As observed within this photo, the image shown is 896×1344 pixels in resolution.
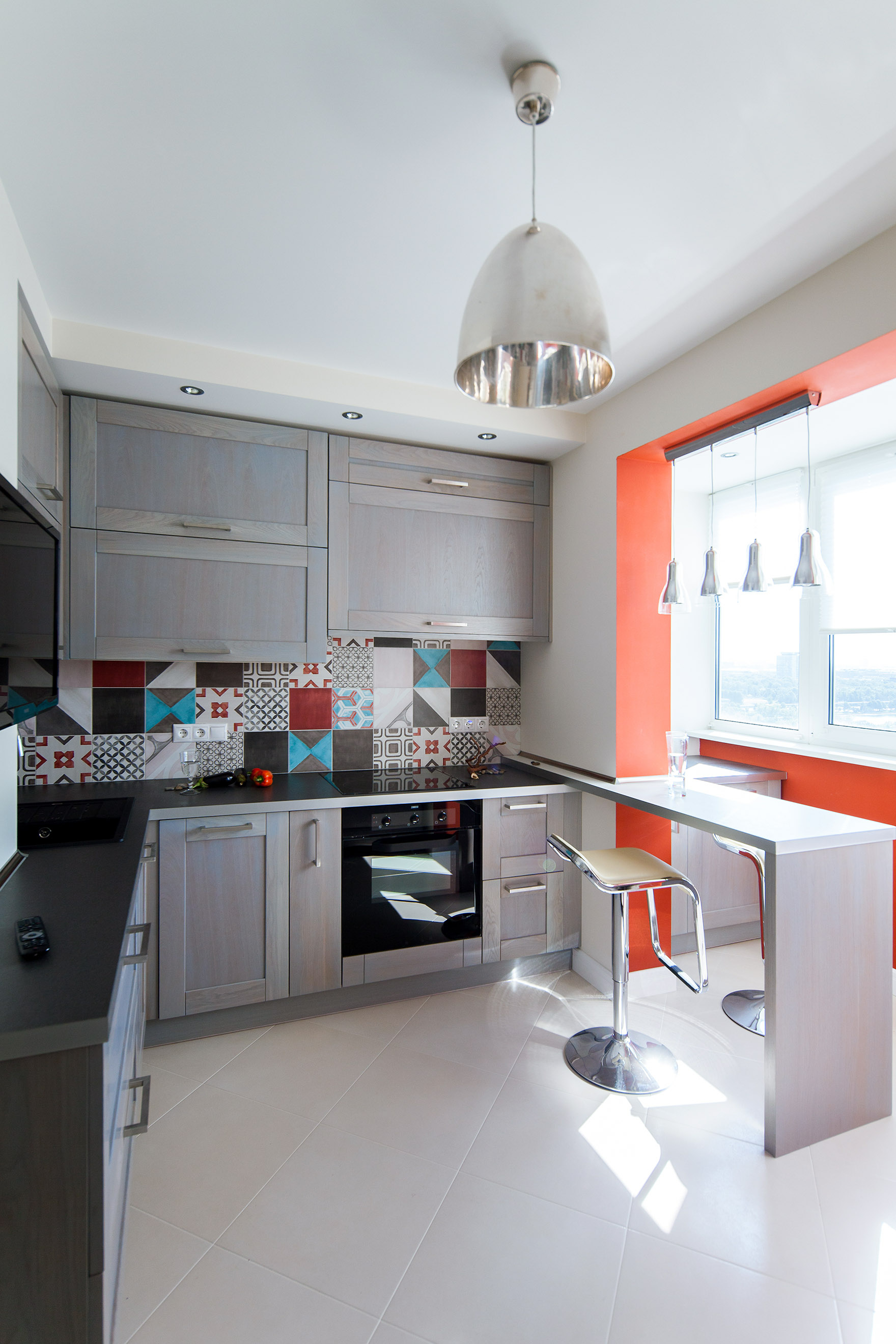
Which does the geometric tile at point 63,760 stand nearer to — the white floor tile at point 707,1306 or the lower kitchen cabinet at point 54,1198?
the lower kitchen cabinet at point 54,1198

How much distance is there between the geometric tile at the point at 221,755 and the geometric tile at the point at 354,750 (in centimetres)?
43

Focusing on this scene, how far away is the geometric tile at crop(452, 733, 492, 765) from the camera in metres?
3.39

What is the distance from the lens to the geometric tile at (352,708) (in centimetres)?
315

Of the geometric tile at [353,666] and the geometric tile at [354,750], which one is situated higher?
the geometric tile at [353,666]

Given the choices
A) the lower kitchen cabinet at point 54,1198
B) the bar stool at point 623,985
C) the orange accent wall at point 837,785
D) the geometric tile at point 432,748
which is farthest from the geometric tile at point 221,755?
the orange accent wall at point 837,785

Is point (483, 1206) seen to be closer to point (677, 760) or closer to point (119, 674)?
point (677, 760)

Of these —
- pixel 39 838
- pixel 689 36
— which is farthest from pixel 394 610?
pixel 689 36

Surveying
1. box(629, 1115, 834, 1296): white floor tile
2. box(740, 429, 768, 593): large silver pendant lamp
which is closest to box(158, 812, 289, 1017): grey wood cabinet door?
box(629, 1115, 834, 1296): white floor tile

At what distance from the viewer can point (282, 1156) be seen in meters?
1.85

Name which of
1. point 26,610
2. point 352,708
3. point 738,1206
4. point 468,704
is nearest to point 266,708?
point 352,708

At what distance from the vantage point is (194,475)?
2.59 meters

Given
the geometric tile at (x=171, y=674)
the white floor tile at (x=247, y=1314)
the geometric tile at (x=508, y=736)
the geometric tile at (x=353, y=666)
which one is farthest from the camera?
the geometric tile at (x=508, y=736)

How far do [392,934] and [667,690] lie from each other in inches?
60.3

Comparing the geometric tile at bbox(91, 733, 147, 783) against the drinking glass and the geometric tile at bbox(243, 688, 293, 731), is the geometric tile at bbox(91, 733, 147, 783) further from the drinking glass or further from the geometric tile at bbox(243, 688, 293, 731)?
the drinking glass
